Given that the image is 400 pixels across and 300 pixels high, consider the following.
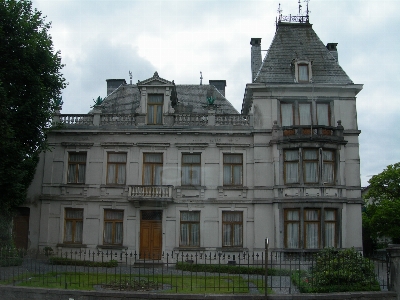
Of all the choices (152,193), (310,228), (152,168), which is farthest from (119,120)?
(310,228)

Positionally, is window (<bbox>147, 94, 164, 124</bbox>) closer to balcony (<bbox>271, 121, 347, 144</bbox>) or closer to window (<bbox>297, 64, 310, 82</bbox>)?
balcony (<bbox>271, 121, 347, 144</bbox>)

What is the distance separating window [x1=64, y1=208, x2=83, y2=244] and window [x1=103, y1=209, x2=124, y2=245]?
1.53 metres

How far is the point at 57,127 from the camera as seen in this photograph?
87.0 feet

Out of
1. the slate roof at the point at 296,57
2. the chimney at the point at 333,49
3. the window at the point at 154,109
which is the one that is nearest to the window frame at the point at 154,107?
the window at the point at 154,109

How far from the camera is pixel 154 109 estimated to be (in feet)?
92.0

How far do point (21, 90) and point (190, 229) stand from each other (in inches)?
475

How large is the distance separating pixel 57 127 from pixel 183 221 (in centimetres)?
916

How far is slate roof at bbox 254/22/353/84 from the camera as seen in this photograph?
2784 cm

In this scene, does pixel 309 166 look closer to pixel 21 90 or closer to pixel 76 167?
pixel 76 167

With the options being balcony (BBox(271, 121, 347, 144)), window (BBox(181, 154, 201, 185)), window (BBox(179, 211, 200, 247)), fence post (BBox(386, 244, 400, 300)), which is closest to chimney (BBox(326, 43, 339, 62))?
balcony (BBox(271, 121, 347, 144))

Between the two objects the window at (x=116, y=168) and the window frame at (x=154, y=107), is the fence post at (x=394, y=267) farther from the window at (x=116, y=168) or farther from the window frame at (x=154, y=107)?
the window at (x=116, y=168)

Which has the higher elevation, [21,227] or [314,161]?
[314,161]

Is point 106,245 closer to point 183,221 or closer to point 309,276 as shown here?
point 183,221

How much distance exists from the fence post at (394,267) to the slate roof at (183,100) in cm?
1793
